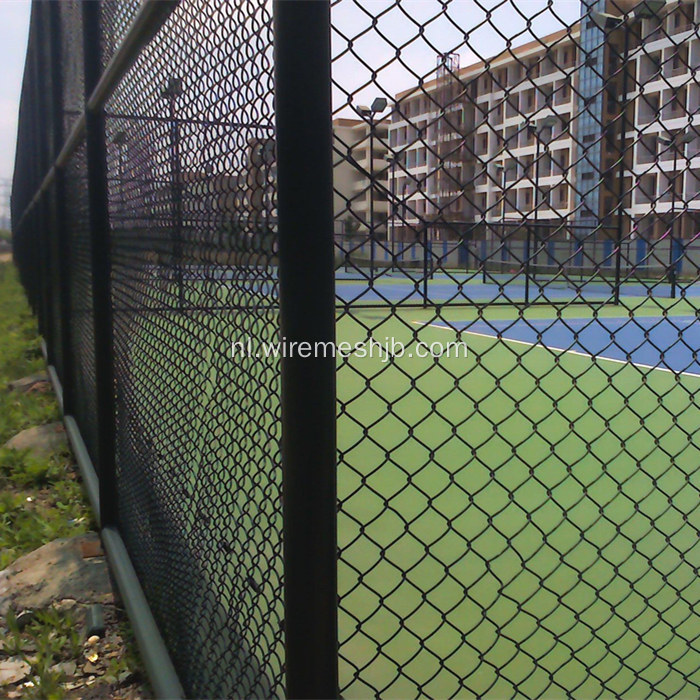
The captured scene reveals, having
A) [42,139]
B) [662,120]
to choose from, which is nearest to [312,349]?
[662,120]

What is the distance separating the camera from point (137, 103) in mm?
2326

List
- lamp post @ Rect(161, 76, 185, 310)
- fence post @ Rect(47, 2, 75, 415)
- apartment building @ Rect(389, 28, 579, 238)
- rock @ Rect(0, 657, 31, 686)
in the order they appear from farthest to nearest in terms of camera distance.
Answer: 1. fence post @ Rect(47, 2, 75, 415)
2. rock @ Rect(0, 657, 31, 686)
3. lamp post @ Rect(161, 76, 185, 310)
4. apartment building @ Rect(389, 28, 579, 238)

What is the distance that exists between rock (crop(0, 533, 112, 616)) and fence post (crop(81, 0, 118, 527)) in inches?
12.3

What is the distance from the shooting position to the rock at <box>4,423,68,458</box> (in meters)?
4.41

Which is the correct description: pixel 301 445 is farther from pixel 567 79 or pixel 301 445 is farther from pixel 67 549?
pixel 67 549

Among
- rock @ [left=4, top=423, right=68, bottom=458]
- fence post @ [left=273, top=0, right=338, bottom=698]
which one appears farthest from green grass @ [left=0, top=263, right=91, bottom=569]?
fence post @ [left=273, top=0, right=338, bottom=698]

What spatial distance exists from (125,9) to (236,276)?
1.27 m

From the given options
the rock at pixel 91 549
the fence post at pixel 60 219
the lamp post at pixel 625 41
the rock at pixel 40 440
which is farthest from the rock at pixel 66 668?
the fence post at pixel 60 219

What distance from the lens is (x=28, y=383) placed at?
21.0 feet

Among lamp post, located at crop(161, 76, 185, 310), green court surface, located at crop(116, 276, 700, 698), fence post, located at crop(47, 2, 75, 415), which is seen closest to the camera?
green court surface, located at crop(116, 276, 700, 698)

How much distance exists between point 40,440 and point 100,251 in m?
2.26

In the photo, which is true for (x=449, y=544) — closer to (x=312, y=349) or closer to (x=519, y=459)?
(x=519, y=459)

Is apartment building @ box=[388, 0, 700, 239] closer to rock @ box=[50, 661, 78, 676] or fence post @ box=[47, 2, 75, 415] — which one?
rock @ box=[50, 661, 78, 676]

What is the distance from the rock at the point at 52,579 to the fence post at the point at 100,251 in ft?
1.03
